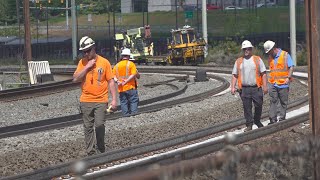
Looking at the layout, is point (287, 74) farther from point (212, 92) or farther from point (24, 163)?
point (212, 92)

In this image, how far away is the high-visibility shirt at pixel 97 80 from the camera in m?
11.3

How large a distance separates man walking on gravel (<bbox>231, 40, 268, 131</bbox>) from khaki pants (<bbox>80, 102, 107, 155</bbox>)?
3.62m

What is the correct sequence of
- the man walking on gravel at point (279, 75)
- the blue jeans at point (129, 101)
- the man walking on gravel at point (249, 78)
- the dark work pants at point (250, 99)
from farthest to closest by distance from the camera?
the blue jeans at point (129, 101)
the man walking on gravel at point (279, 75)
the dark work pants at point (250, 99)
the man walking on gravel at point (249, 78)

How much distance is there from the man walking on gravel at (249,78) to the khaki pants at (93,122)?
11.9 feet

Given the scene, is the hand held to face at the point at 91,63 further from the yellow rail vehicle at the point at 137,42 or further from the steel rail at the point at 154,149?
the yellow rail vehicle at the point at 137,42

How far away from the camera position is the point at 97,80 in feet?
37.1

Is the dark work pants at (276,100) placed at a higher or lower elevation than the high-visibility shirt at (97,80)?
lower

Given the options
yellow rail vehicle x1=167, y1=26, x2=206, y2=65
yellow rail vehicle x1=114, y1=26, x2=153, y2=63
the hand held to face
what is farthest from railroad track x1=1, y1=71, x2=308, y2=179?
yellow rail vehicle x1=114, y1=26, x2=153, y2=63

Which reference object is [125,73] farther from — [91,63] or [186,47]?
[186,47]

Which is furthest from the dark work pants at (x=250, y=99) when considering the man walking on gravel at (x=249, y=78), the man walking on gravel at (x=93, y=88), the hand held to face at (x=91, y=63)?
the hand held to face at (x=91, y=63)

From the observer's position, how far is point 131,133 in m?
14.8

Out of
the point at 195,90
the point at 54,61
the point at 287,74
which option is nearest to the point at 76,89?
the point at 195,90

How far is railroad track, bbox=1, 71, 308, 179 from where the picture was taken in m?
8.42

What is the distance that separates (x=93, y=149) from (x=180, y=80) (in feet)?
74.3
